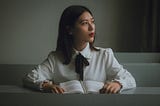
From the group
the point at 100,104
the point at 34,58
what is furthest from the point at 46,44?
the point at 100,104

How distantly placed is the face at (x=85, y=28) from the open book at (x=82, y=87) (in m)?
0.19

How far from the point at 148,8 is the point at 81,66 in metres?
2.37

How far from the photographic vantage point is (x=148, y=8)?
3521 mm

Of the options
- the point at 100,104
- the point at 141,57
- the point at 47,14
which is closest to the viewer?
the point at 100,104

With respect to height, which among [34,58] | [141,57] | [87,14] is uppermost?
[87,14]

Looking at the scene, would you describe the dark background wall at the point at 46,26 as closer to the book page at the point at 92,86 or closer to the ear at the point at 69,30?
the ear at the point at 69,30

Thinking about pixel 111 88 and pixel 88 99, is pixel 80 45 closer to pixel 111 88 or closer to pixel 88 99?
pixel 111 88

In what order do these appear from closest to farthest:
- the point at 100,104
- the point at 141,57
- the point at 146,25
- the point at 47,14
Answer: the point at 100,104, the point at 141,57, the point at 146,25, the point at 47,14

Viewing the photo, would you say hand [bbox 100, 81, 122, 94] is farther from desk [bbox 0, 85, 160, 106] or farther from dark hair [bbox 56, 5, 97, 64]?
dark hair [bbox 56, 5, 97, 64]

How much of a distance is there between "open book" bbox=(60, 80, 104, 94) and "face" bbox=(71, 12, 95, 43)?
0.61ft

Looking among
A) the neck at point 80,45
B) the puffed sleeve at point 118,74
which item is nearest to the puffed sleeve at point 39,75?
the neck at point 80,45

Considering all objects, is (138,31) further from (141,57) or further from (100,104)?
(100,104)

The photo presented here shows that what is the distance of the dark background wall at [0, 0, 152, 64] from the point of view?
3.70 meters

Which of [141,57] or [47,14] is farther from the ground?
[47,14]
